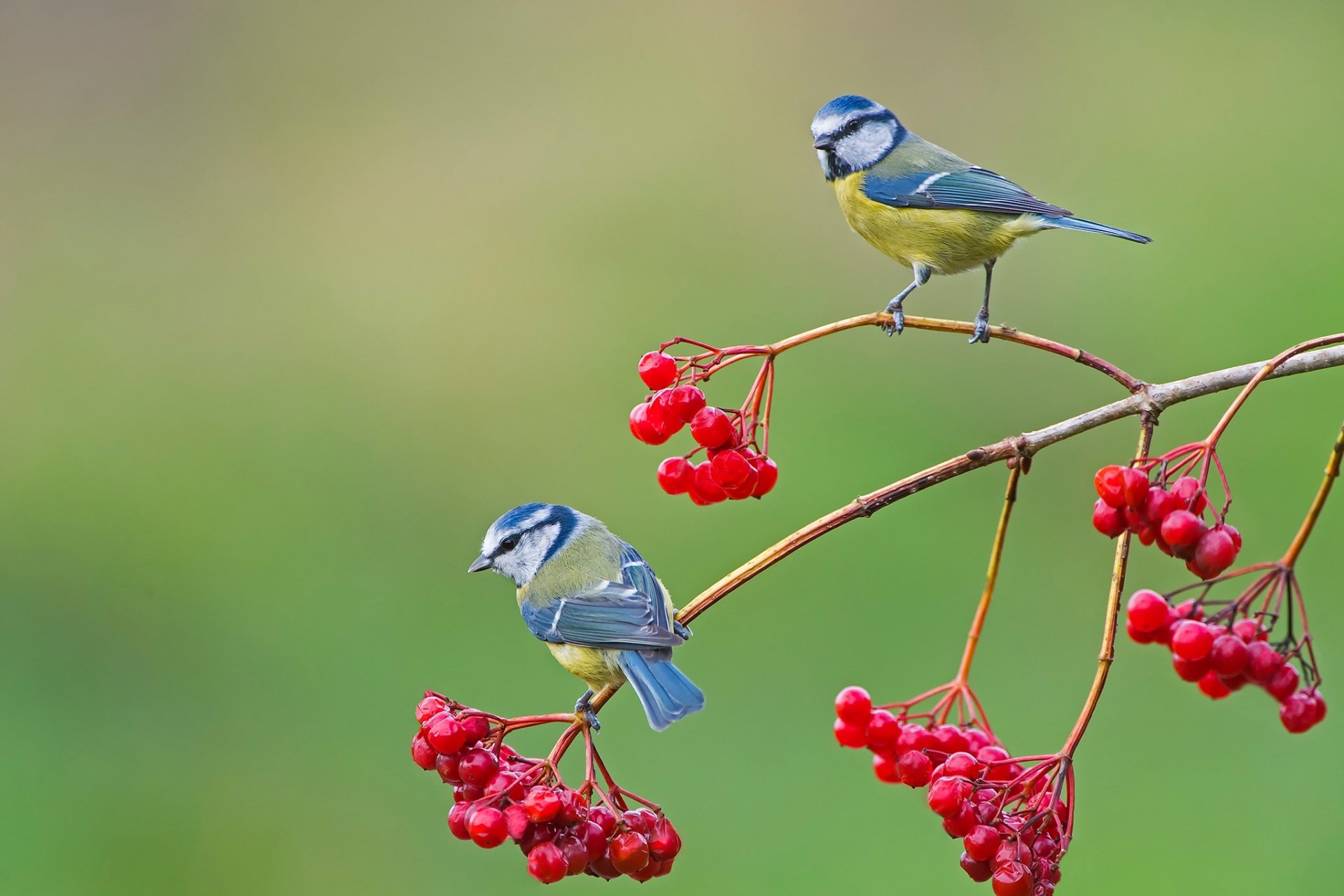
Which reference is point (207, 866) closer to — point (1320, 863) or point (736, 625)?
point (736, 625)

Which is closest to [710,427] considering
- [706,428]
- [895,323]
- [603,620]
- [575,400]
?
[706,428]

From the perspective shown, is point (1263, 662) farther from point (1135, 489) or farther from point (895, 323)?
point (895, 323)

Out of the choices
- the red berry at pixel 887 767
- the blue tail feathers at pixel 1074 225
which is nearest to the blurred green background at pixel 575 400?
the blue tail feathers at pixel 1074 225

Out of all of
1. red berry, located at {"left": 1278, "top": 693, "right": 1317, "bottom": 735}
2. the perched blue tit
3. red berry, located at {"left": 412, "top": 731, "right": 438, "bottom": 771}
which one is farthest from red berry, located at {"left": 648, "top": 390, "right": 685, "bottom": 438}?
red berry, located at {"left": 1278, "top": 693, "right": 1317, "bottom": 735}

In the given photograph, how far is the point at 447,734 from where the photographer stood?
5.73ft

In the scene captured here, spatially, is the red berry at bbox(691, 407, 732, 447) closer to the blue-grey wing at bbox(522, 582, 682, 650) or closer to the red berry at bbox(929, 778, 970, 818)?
the blue-grey wing at bbox(522, 582, 682, 650)

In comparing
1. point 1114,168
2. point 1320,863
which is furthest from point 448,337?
point 1320,863

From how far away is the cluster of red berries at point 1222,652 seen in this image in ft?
5.35

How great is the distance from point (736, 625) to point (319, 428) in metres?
2.57

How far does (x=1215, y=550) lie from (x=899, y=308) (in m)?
1.05

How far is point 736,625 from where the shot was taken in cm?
557

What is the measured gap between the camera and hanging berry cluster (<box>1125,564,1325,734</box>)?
5.33ft

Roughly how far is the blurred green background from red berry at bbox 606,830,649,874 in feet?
9.68

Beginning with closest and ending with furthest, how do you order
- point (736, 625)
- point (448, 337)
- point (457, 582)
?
point (736, 625) → point (457, 582) → point (448, 337)
